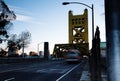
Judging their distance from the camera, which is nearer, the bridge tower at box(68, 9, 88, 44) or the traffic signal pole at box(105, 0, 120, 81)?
the traffic signal pole at box(105, 0, 120, 81)

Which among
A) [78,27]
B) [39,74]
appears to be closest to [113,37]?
[39,74]

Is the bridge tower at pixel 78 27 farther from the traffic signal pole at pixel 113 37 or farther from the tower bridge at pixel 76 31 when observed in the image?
the traffic signal pole at pixel 113 37

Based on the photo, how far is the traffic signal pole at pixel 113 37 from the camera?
1.86 m

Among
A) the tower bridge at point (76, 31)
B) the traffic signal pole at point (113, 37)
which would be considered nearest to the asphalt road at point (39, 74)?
the traffic signal pole at point (113, 37)

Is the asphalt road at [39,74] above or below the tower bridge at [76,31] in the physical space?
below

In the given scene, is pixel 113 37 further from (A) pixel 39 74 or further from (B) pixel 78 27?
(B) pixel 78 27

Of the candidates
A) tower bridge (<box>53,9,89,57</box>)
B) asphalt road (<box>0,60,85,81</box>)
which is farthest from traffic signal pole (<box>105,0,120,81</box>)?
tower bridge (<box>53,9,89,57</box>)

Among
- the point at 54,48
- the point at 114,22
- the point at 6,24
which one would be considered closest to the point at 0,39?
the point at 6,24

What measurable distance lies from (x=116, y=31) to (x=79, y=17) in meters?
130

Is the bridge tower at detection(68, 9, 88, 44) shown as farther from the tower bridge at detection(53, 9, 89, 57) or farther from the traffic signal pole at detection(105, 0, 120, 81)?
the traffic signal pole at detection(105, 0, 120, 81)

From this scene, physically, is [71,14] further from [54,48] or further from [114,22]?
[114,22]

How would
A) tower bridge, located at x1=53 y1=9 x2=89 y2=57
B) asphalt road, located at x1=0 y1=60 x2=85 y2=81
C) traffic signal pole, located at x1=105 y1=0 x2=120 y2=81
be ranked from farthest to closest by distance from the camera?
tower bridge, located at x1=53 y1=9 x2=89 y2=57 → asphalt road, located at x1=0 y1=60 x2=85 y2=81 → traffic signal pole, located at x1=105 y1=0 x2=120 y2=81

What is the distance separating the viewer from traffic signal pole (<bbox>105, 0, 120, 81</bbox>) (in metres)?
1.86

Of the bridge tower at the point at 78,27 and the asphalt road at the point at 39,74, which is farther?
the bridge tower at the point at 78,27
